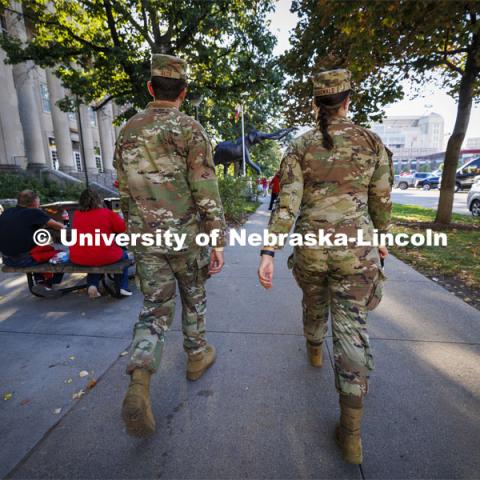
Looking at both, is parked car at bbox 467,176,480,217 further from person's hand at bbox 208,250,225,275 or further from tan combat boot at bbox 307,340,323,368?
person's hand at bbox 208,250,225,275

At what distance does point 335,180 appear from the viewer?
5.90ft

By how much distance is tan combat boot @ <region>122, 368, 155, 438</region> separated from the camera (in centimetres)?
172

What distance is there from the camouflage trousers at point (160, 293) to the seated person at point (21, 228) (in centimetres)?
248

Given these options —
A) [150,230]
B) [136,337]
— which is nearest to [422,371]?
[136,337]

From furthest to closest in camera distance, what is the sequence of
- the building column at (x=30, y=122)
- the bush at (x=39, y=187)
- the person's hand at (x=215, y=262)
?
the building column at (x=30, y=122)
the bush at (x=39, y=187)
the person's hand at (x=215, y=262)

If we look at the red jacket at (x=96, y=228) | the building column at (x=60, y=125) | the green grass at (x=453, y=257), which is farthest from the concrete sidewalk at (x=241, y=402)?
the building column at (x=60, y=125)

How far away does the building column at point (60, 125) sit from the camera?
2033 cm

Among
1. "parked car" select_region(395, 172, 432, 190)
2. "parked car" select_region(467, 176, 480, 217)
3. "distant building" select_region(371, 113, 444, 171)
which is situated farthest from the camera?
"distant building" select_region(371, 113, 444, 171)

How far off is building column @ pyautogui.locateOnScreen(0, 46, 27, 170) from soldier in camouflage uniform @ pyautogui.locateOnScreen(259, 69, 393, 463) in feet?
64.3

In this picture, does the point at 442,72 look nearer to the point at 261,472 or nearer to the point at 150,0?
the point at 150,0

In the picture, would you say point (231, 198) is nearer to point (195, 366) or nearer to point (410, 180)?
point (195, 366)

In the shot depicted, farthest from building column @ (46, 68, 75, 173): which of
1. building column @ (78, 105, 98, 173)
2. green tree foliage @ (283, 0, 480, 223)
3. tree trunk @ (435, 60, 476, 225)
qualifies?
tree trunk @ (435, 60, 476, 225)

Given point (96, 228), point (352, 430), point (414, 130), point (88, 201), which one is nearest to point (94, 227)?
point (96, 228)

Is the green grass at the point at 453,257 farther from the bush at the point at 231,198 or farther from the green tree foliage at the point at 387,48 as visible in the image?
the bush at the point at 231,198
